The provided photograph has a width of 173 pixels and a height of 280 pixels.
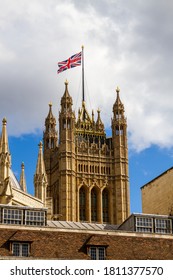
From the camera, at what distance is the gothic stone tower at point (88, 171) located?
129 metres

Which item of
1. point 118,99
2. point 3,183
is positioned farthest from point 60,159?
point 3,183

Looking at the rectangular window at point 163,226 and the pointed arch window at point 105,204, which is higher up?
the pointed arch window at point 105,204

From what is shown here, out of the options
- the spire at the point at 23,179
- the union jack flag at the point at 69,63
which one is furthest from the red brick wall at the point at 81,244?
the union jack flag at the point at 69,63

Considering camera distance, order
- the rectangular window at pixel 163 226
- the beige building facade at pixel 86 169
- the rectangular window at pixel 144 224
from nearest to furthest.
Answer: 1. the rectangular window at pixel 144 224
2. the rectangular window at pixel 163 226
3. the beige building facade at pixel 86 169

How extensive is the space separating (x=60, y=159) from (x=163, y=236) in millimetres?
96647

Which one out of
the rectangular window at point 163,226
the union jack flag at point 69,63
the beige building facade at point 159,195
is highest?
the union jack flag at point 69,63

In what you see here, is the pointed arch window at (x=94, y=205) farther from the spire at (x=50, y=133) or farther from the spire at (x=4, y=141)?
the spire at (x=4, y=141)

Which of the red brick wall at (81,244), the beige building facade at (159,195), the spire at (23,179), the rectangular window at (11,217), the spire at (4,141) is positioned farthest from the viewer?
the spire at (23,179)

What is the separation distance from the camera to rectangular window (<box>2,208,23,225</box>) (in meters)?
33.8

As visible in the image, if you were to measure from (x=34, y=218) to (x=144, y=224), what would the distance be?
5.85 m

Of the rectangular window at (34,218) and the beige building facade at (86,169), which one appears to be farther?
the beige building facade at (86,169)

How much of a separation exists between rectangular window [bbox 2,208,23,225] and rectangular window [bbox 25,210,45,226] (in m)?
0.36

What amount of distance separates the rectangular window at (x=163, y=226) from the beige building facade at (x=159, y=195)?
301 inches
